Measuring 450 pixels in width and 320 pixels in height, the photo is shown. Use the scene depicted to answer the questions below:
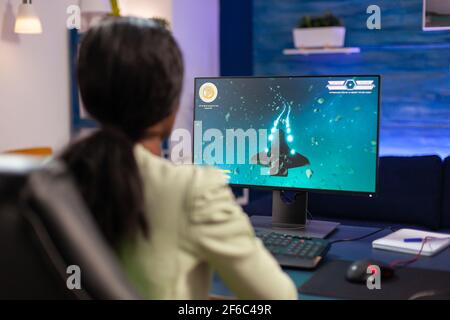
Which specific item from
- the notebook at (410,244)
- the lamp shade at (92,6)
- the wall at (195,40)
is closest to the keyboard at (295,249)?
the notebook at (410,244)

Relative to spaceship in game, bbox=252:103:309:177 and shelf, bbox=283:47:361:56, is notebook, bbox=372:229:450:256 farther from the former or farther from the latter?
Result: shelf, bbox=283:47:361:56

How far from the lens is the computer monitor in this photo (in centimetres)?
181

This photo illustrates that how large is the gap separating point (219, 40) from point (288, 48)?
59 cm

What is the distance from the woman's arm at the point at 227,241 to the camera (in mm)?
888

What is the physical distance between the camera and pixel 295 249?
1.58m

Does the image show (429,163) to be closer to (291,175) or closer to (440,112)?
(291,175)

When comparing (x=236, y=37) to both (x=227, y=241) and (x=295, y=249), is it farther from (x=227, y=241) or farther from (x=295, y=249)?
(x=227, y=241)

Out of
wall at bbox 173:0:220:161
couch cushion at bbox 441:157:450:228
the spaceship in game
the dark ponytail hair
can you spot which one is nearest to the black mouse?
the spaceship in game

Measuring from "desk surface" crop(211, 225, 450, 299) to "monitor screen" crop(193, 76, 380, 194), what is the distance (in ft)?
0.54

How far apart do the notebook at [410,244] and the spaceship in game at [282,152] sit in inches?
13.1

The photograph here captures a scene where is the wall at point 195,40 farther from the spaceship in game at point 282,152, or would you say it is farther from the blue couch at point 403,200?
the spaceship in game at point 282,152

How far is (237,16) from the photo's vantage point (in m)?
4.48

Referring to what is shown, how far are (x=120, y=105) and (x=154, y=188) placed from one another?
134 mm
